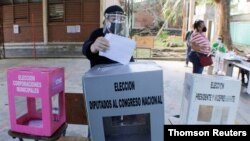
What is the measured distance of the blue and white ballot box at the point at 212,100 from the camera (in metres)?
1.31

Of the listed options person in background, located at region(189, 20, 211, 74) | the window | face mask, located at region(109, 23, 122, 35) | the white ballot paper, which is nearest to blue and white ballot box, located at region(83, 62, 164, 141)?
the white ballot paper

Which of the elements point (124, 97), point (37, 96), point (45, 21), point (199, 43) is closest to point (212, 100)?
point (124, 97)

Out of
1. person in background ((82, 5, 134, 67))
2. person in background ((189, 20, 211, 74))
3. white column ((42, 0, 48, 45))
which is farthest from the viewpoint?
white column ((42, 0, 48, 45))

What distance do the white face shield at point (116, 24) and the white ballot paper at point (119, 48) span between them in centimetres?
9

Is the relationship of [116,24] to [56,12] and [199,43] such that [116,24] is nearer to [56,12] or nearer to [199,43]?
[199,43]

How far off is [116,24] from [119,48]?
0.16 m

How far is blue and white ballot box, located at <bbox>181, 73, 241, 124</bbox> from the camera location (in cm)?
131

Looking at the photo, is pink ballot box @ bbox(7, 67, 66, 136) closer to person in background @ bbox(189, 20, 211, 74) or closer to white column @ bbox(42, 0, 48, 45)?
person in background @ bbox(189, 20, 211, 74)

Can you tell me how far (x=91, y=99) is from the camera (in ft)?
3.45

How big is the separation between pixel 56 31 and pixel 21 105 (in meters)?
8.85

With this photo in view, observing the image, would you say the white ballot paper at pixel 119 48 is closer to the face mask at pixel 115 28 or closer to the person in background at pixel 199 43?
the face mask at pixel 115 28

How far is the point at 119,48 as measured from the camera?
4.17 ft

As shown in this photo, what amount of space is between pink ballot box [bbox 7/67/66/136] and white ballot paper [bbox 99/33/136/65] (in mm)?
378

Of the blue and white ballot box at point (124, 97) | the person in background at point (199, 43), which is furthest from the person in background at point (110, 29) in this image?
the person in background at point (199, 43)
